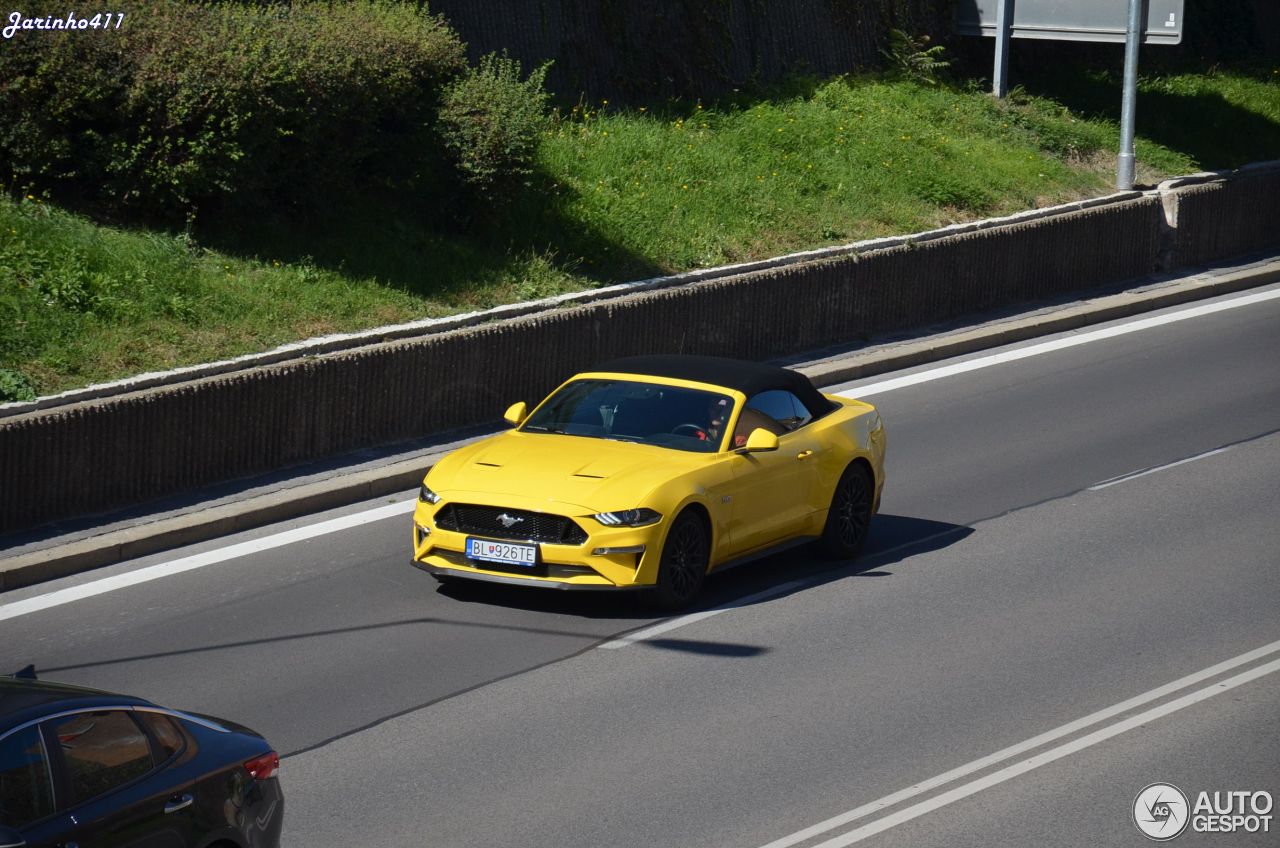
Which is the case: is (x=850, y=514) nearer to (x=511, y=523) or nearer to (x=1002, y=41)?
(x=511, y=523)

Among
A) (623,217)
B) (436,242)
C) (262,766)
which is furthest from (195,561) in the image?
(623,217)

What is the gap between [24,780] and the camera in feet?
17.5

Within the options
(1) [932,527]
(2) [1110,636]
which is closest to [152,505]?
(1) [932,527]

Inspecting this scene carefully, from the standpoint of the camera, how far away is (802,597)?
11.4 meters

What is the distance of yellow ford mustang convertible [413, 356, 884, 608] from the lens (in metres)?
10.6

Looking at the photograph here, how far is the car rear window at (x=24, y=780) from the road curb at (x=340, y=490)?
656 cm

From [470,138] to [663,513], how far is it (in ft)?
29.7

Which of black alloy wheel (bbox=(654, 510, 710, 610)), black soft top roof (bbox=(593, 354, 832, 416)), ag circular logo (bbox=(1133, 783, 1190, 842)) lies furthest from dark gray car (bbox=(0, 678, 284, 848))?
black soft top roof (bbox=(593, 354, 832, 416))

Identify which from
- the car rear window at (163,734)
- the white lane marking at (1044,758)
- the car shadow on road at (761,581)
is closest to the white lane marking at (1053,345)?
the car shadow on road at (761,581)

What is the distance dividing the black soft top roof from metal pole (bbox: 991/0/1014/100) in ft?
54.8

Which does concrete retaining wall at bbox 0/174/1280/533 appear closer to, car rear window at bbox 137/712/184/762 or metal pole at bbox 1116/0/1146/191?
metal pole at bbox 1116/0/1146/191

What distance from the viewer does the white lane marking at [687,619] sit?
33.9 ft

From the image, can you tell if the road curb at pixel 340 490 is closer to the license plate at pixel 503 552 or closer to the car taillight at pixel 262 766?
the license plate at pixel 503 552

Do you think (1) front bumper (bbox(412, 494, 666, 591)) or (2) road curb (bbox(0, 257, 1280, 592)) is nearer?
(1) front bumper (bbox(412, 494, 666, 591))
